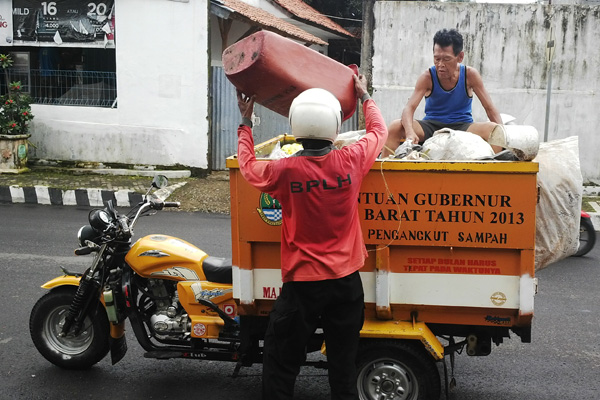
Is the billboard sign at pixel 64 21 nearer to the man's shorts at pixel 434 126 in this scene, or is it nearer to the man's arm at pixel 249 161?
the man's shorts at pixel 434 126

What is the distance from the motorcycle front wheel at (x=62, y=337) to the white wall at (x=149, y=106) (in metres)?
8.09

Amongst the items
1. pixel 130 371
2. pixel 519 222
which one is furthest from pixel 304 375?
pixel 519 222

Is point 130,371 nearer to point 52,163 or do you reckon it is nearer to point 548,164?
point 548,164

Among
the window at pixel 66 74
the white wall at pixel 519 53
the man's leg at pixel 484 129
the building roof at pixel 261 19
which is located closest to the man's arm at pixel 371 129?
the man's leg at pixel 484 129

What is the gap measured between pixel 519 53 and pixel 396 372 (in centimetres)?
947

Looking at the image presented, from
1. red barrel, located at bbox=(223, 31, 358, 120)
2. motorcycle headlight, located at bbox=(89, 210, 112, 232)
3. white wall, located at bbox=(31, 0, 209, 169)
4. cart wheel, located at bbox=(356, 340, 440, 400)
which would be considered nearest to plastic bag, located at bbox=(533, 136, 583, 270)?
cart wheel, located at bbox=(356, 340, 440, 400)

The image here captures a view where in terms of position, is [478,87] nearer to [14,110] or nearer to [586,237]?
[586,237]

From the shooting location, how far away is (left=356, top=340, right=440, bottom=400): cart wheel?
3645mm

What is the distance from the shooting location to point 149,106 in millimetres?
12352

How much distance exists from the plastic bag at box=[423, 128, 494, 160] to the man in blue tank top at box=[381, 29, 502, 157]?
89 centimetres

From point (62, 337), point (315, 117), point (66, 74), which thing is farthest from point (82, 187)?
point (315, 117)

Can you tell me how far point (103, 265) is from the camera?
415 centimetres

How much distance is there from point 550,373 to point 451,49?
2.26m

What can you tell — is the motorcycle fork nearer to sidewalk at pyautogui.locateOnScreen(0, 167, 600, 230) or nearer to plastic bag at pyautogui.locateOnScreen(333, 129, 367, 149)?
plastic bag at pyautogui.locateOnScreen(333, 129, 367, 149)
